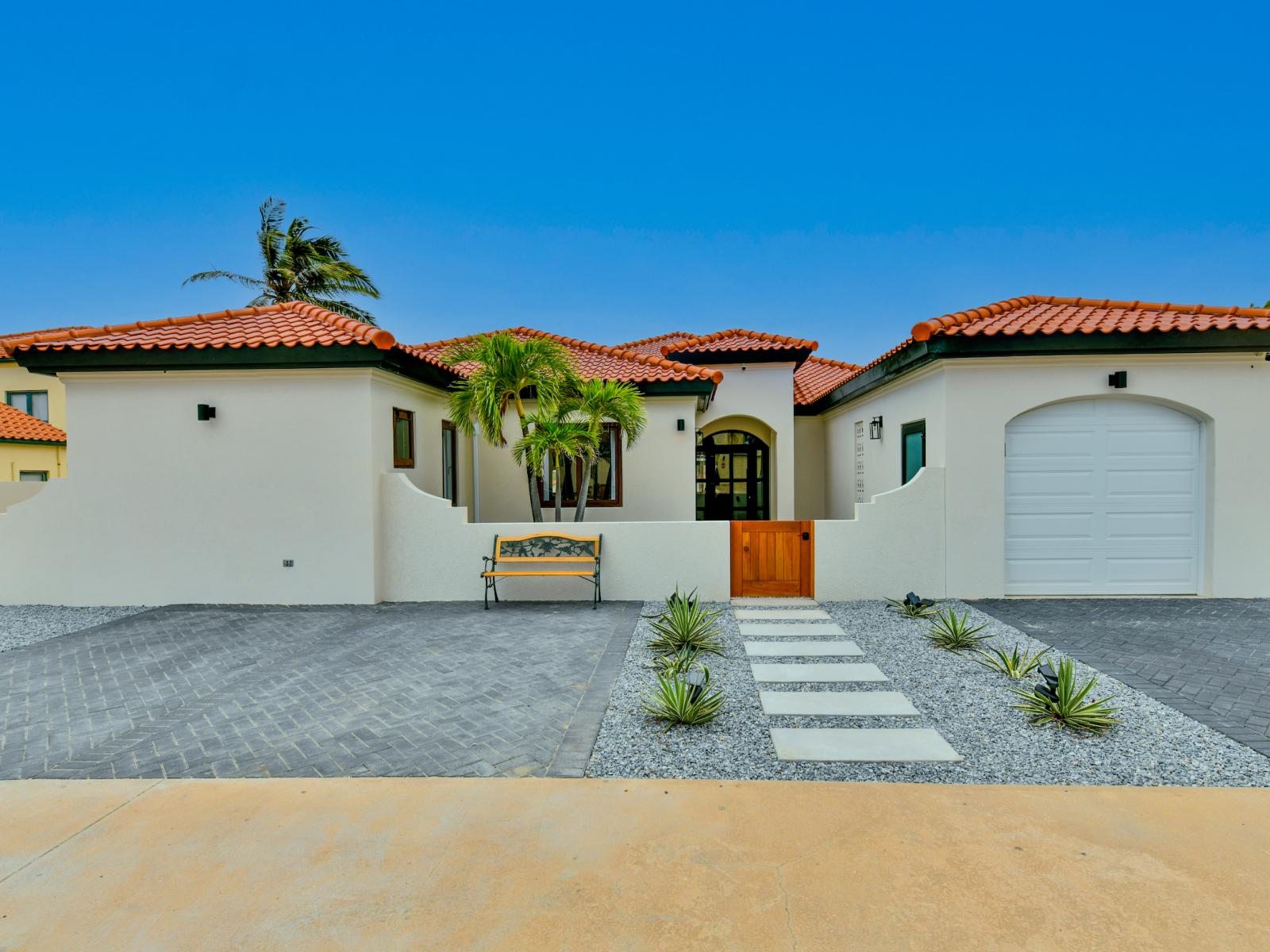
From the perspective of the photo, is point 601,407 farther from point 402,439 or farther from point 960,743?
point 960,743

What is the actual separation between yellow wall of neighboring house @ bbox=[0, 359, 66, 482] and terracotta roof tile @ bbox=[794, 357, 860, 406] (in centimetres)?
1980

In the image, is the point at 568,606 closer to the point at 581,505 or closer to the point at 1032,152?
the point at 581,505

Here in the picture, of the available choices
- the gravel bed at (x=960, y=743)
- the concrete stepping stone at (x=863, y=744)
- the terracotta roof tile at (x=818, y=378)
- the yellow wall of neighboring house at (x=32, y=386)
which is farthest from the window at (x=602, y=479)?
the yellow wall of neighboring house at (x=32, y=386)

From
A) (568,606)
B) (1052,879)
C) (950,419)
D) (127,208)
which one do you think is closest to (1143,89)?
(950,419)

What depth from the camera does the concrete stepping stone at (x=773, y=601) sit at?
9133mm

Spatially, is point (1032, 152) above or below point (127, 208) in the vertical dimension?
above

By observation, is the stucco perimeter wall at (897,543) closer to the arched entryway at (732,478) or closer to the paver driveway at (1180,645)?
the paver driveway at (1180,645)

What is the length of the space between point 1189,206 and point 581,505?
23072 millimetres

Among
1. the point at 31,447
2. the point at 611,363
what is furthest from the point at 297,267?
the point at 611,363

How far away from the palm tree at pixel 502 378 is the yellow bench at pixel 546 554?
23.5 inches

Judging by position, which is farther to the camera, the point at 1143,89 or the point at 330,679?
the point at 1143,89

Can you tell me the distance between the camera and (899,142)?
17.9 metres

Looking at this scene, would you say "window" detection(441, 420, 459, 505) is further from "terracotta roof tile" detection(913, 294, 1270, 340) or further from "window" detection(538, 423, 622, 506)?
"terracotta roof tile" detection(913, 294, 1270, 340)

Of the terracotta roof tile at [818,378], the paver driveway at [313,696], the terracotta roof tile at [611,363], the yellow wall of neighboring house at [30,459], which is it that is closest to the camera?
the paver driveway at [313,696]
